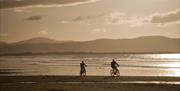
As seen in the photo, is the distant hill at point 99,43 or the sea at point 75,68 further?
the sea at point 75,68

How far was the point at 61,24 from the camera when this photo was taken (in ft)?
55.6

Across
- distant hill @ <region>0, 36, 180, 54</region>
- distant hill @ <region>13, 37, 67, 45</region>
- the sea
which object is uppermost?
distant hill @ <region>13, 37, 67, 45</region>

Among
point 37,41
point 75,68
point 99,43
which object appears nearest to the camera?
point 37,41

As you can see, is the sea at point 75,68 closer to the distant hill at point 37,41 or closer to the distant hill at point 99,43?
the distant hill at point 99,43

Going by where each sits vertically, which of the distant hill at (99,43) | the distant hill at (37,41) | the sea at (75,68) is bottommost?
the sea at (75,68)

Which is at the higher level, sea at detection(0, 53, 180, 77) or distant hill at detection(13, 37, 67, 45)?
distant hill at detection(13, 37, 67, 45)

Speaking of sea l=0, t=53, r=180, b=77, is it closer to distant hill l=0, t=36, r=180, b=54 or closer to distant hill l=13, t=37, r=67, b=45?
distant hill l=0, t=36, r=180, b=54

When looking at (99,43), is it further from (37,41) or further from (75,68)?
(75,68)

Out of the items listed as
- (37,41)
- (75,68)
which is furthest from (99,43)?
(75,68)

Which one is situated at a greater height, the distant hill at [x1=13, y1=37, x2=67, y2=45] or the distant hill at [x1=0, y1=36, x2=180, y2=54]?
the distant hill at [x1=13, y1=37, x2=67, y2=45]

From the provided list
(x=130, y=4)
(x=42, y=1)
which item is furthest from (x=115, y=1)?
(x=42, y=1)

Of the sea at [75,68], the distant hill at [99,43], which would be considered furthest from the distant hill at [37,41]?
the sea at [75,68]

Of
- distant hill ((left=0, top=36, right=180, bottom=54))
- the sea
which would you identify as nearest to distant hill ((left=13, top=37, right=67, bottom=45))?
distant hill ((left=0, top=36, right=180, bottom=54))

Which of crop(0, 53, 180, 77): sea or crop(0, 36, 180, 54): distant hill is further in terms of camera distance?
crop(0, 53, 180, 77): sea
